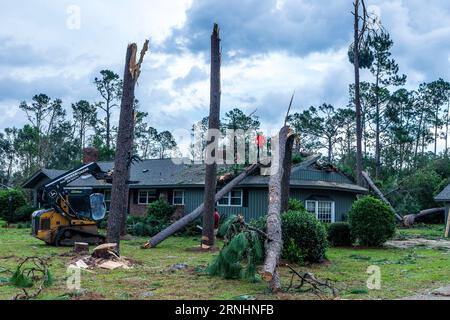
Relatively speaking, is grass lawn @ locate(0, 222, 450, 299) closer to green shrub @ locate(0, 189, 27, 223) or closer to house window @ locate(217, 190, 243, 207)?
house window @ locate(217, 190, 243, 207)

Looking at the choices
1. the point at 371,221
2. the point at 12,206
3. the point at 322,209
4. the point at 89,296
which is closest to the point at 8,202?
the point at 12,206

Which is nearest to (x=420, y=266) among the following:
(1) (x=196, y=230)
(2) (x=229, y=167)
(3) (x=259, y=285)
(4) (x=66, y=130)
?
(3) (x=259, y=285)

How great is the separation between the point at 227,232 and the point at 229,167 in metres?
18.5

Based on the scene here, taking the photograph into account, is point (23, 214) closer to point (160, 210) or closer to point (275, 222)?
point (160, 210)

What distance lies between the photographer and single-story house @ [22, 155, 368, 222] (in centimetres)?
2762

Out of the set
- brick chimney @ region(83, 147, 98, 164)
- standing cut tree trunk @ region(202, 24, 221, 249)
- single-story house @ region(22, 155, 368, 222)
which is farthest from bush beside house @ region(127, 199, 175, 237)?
brick chimney @ region(83, 147, 98, 164)

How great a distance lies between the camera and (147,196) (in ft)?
106

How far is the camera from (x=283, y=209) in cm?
1552

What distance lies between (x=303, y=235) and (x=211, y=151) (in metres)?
5.86

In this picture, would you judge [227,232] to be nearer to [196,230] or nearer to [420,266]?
[420,266]

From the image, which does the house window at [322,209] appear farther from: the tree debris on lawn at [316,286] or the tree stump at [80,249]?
the tree debris on lawn at [316,286]

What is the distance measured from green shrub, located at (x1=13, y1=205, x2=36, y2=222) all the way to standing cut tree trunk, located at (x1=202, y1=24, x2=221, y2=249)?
19.3 meters

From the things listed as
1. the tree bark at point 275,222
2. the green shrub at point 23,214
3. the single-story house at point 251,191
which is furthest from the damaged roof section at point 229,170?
the tree bark at point 275,222

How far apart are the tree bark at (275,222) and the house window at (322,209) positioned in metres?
15.2
